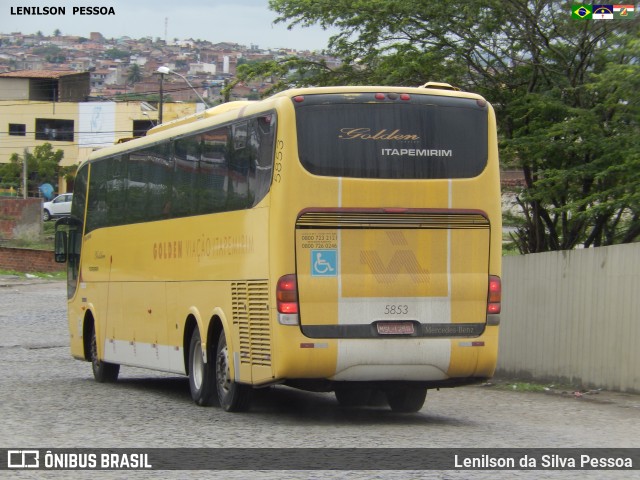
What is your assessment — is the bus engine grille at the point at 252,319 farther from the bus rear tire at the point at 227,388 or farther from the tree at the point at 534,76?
the tree at the point at 534,76

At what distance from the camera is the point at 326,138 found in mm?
13031

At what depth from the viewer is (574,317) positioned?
730 inches

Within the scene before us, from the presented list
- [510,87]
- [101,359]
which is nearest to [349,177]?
[101,359]

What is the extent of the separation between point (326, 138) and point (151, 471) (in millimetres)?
4808

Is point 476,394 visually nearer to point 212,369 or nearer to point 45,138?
point 212,369

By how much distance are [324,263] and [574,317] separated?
6.84 meters

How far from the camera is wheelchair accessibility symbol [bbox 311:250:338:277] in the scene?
12.9 metres

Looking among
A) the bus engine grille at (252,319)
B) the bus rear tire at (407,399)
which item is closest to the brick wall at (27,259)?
the bus rear tire at (407,399)

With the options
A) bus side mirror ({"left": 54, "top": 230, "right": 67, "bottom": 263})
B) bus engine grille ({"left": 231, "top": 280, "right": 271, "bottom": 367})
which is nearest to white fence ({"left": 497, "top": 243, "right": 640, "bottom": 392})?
bus engine grille ({"left": 231, "top": 280, "right": 271, "bottom": 367})

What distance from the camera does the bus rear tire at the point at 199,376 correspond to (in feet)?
49.9

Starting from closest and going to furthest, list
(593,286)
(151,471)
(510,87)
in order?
(151,471) < (593,286) < (510,87)

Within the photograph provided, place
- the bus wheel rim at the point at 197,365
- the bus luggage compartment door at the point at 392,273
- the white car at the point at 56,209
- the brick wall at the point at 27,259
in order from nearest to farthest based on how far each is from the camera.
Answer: the bus luggage compartment door at the point at 392,273, the bus wheel rim at the point at 197,365, the brick wall at the point at 27,259, the white car at the point at 56,209

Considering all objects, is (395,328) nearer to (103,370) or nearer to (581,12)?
(103,370)

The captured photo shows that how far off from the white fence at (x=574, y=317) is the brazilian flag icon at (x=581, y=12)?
5.01m
